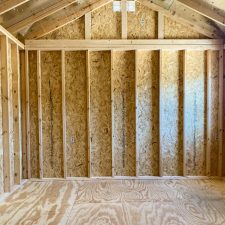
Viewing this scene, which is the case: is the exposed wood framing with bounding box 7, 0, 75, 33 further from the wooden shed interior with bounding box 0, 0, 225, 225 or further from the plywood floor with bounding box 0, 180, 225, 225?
the plywood floor with bounding box 0, 180, 225, 225

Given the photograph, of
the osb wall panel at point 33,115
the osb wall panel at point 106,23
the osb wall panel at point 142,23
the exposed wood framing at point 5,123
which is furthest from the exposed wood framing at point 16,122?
the osb wall panel at point 142,23

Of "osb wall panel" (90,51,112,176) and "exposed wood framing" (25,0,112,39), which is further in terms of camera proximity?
"osb wall panel" (90,51,112,176)

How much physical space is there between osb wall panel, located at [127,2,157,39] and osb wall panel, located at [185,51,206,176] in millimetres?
848

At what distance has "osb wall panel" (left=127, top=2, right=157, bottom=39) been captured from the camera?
16.5 ft

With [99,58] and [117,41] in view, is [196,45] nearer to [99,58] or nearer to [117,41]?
[117,41]

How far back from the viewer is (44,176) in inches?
200

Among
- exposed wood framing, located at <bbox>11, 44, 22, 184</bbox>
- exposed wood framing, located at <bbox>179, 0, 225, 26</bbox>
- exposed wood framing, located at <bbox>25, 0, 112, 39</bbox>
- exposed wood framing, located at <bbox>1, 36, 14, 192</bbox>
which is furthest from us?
exposed wood framing, located at <bbox>25, 0, 112, 39</bbox>

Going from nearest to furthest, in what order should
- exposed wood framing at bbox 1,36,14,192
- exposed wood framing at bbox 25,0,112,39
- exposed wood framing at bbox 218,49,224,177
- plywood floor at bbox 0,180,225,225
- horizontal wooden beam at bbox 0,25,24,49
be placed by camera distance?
plywood floor at bbox 0,180,225,225 → horizontal wooden beam at bbox 0,25,24,49 → exposed wood framing at bbox 1,36,14,192 → exposed wood framing at bbox 25,0,112,39 → exposed wood framing at bbox 218,49,224,177

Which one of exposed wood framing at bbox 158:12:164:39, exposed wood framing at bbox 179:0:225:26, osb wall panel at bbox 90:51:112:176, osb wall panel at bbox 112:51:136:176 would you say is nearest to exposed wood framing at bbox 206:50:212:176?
exposed wood framing at bbox 179:0:225:26

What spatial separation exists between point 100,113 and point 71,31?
1.66 meters


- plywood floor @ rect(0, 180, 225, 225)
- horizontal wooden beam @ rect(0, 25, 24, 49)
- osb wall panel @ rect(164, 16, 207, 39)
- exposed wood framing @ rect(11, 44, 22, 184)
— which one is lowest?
plywood floor @ rect(0, 180, 225, 225)

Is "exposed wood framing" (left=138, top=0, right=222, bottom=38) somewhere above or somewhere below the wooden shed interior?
above

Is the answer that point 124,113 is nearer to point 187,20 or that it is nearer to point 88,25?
point 88,25

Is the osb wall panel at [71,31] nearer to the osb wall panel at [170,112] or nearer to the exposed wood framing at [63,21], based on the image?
the exposed wood framing at [63,21]
